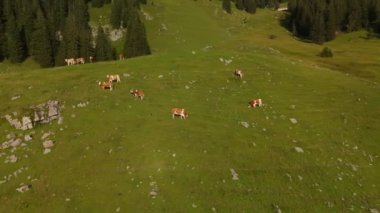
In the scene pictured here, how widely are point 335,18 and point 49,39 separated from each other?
88.2 meters

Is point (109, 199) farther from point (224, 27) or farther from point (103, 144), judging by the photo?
point (224, 27)

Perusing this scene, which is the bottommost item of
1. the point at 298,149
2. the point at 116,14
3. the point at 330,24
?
the point at 330,24

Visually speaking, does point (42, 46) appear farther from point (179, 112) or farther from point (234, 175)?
point (234, 175)

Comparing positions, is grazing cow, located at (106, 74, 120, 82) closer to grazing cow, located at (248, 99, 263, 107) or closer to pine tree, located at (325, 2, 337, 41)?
grazing cow, located at (248, 99, 263, 107)

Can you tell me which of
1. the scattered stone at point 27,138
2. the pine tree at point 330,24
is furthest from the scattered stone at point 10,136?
the pine tree at point 330,24

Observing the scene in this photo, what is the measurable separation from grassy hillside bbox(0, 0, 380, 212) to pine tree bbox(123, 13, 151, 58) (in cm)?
5502

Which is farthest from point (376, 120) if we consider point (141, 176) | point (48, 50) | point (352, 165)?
point (48, 50)

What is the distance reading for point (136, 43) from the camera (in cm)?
11000

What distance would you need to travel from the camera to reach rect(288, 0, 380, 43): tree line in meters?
140

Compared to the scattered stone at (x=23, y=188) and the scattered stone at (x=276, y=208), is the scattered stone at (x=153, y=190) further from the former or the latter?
the scattered stone at (x=23, y=188)

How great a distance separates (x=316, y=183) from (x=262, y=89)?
16712 mm

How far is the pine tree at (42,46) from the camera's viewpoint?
354ft

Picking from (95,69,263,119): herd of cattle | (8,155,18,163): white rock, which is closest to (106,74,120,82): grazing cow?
(95,69,263,119): herd of cattle

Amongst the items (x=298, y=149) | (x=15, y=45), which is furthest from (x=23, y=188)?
(x=15, y=45)
